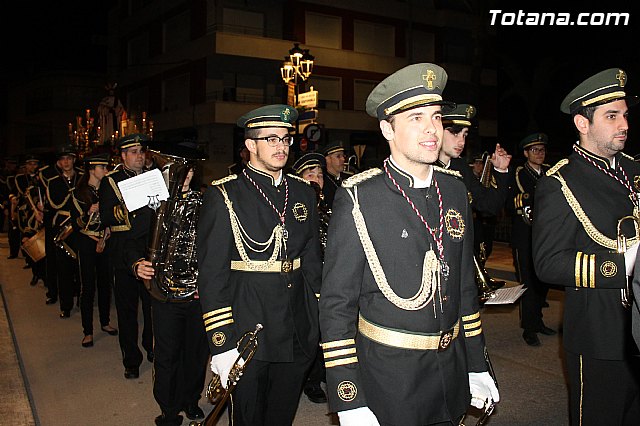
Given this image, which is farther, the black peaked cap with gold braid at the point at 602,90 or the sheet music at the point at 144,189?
the sheet music at the point at 144,189

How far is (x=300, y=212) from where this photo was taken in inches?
168

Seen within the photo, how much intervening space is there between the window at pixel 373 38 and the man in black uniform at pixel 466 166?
32689mm

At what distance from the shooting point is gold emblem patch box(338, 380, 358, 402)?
8.84 ft

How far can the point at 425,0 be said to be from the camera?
40188 millimetres

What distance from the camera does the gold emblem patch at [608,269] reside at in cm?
331

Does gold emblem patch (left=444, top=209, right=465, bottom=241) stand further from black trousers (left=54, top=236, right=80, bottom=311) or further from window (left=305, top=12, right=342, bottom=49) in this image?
window (left=305, top=12, right=342, bottom=49)

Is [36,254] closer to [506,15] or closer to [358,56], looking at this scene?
[506,15]

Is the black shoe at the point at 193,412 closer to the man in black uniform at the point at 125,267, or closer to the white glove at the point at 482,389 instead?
the man in black uniform at the point at 125,267

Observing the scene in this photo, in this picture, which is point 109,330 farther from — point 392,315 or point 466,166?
point 392,315

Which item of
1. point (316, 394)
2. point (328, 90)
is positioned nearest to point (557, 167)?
point (316, 394)

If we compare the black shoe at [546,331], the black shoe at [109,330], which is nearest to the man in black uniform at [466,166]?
the black shoe at [546,331]

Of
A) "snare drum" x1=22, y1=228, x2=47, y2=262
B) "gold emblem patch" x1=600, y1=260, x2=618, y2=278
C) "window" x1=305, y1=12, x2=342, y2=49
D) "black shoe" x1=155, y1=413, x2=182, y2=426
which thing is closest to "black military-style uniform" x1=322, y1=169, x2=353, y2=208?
"black shoe" x1=155, y1=413, x2=182, y2=426

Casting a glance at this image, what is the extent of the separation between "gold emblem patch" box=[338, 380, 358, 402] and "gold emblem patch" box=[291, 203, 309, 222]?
1677 millimetres

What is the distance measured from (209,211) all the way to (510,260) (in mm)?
10859
